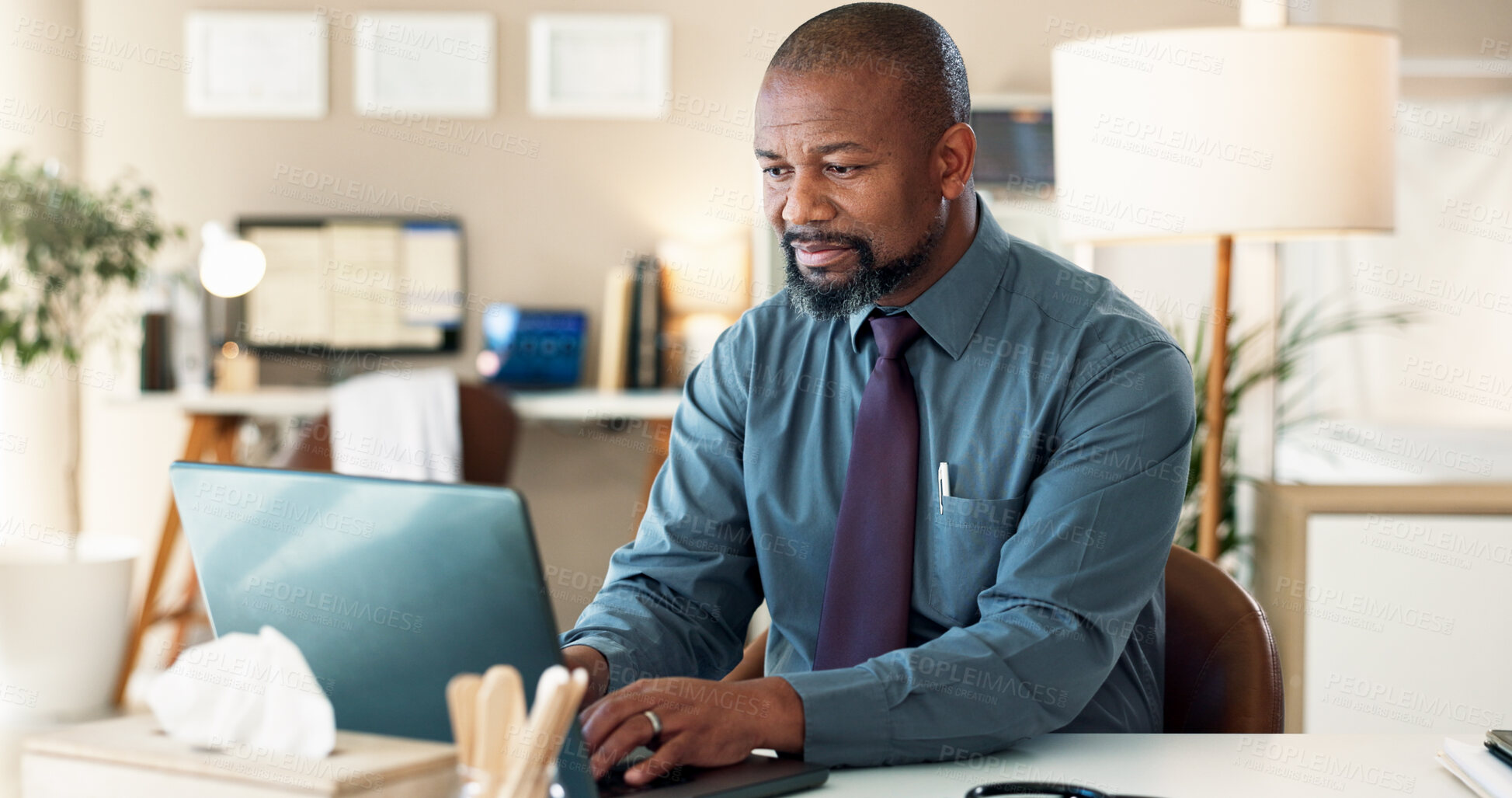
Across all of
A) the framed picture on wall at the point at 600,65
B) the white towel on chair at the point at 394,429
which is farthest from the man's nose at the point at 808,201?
the framed picture on wall at the point at 600,65

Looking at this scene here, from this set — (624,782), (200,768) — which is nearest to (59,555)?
(624,782)

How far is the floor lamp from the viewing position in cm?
191

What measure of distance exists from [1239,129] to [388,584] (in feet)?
5.37

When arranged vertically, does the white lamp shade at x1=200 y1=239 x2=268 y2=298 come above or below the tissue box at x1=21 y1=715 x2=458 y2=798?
above

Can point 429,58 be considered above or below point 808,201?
above

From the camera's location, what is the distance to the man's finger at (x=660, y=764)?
34.3 inches

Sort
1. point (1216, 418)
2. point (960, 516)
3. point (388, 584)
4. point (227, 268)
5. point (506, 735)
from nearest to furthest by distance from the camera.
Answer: point (506, 735) → point (388, 584) → point (960, 516) → point (1216, 418) → point (227, 268)

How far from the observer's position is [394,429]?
302 cm

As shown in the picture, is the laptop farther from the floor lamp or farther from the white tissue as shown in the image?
the floor lamp

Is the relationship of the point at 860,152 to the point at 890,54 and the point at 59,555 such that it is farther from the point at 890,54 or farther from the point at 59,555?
the point at 59,555

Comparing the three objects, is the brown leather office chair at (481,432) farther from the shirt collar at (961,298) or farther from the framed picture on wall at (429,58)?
the shirt collar at (961,298)

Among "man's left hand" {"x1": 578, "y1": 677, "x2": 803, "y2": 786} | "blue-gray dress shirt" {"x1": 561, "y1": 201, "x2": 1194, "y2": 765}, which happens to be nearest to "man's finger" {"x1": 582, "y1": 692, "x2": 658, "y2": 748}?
"man's left hand" {"x1": 578, "y1": 677, "x2": 803, "y2": 786}

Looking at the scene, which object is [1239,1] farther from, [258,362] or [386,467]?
[258,362]

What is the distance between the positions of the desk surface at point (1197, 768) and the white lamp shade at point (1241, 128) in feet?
3.71
